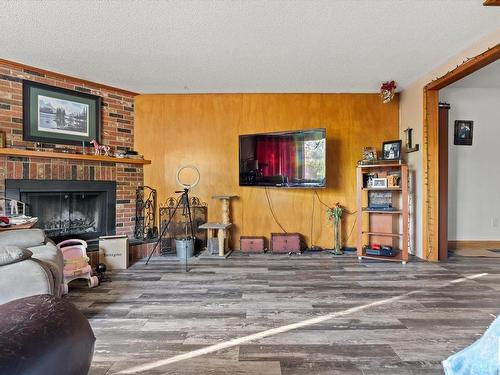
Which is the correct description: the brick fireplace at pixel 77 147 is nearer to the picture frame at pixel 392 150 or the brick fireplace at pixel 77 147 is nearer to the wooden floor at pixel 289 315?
the wooden floor at pixel 289 315

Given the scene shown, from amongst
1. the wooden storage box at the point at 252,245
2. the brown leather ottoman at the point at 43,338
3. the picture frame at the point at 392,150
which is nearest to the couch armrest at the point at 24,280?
the brown leather ottoman at the point at 43,338

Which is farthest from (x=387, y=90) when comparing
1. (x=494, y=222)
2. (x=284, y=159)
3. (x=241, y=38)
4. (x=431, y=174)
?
(x=494, y=222)

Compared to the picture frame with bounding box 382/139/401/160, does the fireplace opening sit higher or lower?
lower

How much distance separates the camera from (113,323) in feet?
6.28

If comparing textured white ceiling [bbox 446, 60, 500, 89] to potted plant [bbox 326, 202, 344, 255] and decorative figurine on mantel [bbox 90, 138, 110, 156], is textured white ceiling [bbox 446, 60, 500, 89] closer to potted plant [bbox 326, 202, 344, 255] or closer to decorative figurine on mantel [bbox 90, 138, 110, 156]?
potted plant [bbox 326, 202, 344, 255]

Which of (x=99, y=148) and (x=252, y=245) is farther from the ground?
(x=99, y=148)

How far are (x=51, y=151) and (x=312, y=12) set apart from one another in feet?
10.0

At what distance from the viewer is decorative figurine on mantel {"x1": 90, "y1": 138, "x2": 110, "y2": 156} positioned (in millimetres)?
3533

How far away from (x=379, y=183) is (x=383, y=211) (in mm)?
347

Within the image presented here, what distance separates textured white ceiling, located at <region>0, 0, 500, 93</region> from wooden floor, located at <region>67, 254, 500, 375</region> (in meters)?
2.24

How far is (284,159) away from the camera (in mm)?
3818

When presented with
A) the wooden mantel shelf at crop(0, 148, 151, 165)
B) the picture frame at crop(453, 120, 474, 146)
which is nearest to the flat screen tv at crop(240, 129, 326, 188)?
the wooden mantel shelf at crop(0, 148, 151, 165)

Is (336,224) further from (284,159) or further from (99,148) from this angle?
(99,148)

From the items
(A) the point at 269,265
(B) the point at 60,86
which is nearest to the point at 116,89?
(B) the point at 60,86
